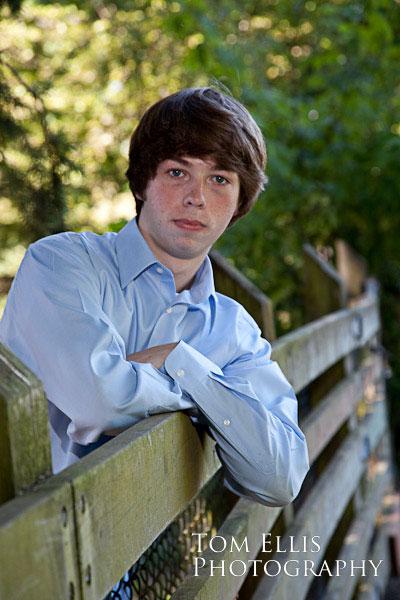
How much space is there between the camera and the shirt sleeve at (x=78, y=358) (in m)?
1.45

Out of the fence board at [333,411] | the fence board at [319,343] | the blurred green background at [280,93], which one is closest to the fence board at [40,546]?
the fence board at [319,343]

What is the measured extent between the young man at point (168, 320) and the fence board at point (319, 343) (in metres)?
0.47

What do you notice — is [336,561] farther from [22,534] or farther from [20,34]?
[20,34]

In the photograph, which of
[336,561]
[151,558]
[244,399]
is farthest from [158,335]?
[336,561]

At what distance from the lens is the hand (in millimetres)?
1624

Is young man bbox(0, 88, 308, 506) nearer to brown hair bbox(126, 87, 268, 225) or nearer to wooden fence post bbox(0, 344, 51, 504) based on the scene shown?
brown hair bbox(126, 87, 268, 225)

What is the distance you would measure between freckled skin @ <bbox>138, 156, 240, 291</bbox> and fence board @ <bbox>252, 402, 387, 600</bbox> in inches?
43.8

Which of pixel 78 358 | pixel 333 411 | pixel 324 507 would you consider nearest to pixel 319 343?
pixel 333 411

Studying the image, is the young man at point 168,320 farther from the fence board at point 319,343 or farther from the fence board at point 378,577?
the fence board at point 378,577

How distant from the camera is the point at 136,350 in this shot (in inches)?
71.6

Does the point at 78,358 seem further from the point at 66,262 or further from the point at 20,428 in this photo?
the point at 20,428

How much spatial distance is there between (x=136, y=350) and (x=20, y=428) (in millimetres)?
892

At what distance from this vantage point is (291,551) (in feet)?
8.38

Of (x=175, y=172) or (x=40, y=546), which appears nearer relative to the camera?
(x=40, y=546)
